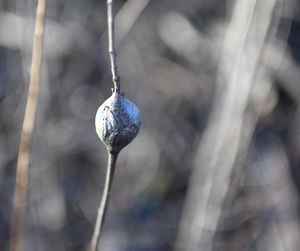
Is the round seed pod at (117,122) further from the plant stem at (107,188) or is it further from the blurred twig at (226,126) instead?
the blurred twig at (226,126)

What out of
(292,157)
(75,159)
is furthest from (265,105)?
(75,159)

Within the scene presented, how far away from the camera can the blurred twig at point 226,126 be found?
1678 mm

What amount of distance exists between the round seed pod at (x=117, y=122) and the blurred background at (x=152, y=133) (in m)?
1.48

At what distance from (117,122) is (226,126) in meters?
1.31

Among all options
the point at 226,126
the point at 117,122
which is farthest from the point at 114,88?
the point at 226,126

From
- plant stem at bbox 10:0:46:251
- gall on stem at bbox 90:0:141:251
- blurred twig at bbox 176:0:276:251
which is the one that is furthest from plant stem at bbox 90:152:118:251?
blurred twig at bbox 176:0:276:251

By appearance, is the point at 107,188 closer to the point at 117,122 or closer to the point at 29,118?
the point at 117,122

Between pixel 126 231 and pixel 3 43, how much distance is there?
2.76 feet

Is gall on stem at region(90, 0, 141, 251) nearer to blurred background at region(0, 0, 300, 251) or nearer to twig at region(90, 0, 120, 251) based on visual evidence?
twig at region(90, 0, 120, 251)

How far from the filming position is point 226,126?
1828 millimetres

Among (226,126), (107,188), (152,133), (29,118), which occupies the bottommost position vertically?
(107,188)

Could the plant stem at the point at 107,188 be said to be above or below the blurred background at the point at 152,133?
below

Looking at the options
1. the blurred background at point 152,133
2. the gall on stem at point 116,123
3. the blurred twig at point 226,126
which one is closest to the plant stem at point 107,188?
the gall on stem at point 116,123

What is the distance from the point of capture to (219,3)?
2.42 meters
